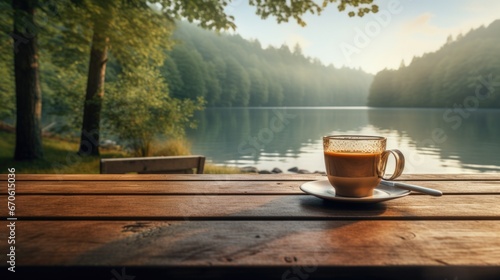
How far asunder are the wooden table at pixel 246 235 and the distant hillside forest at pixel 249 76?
30667 mm

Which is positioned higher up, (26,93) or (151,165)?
(26,93)

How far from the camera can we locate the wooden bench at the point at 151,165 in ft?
9.45

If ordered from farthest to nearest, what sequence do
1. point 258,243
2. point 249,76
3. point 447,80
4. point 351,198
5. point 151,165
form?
point 249,76, point 447,80, point 151,165, point 351,198, point 258,243

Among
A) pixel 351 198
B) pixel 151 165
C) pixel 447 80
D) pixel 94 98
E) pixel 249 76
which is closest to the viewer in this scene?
pixel 351 198

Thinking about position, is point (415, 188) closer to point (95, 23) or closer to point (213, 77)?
point (95, 23)

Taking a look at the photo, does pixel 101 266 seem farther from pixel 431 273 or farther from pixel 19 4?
pixel 19 4

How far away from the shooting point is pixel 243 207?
4.18 feet

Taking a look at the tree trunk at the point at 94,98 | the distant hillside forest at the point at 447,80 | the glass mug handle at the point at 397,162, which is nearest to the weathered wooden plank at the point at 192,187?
the glass mug handle at the point at 397,162

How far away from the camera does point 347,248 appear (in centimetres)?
89

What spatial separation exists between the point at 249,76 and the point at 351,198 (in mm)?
81776

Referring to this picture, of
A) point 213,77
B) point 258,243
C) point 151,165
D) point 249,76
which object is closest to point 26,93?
point 151,165

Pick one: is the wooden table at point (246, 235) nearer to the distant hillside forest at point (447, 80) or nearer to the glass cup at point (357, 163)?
the glass cup at point (357, 163)

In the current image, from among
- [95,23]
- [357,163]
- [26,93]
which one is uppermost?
[95,23]

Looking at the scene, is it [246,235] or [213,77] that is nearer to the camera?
[246,235]
